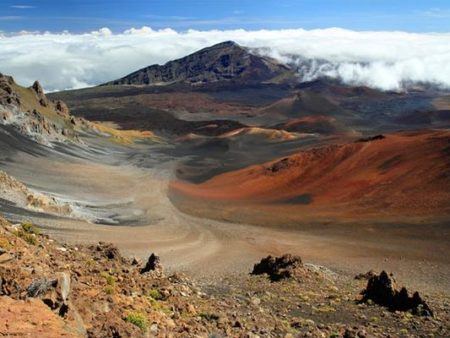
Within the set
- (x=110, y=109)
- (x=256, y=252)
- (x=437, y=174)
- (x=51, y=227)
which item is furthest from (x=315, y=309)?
(x=110, y=109)

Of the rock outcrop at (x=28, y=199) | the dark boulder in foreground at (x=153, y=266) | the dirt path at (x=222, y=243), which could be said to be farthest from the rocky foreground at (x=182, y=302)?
the rock outcrop at (x=28, y=199)

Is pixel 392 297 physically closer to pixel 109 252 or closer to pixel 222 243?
pixel 109 252

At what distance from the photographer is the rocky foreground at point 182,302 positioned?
11680 mm

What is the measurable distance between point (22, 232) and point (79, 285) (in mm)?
5568

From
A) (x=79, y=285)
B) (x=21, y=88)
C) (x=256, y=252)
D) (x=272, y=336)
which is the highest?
(x=21, y=88)

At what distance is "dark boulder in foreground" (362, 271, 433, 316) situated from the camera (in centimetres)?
2075

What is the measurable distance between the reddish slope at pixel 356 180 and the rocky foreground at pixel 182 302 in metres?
23.4

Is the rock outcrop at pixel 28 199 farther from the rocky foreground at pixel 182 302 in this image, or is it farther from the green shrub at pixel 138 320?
the green shrub at pixel 138 320

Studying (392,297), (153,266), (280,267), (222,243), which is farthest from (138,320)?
(222,243)

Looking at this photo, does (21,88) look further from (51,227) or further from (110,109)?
(110,109)

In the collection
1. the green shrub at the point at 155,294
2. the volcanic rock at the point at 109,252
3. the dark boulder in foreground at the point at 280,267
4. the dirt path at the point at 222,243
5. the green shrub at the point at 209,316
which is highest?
the green shrub at the point at 155,294

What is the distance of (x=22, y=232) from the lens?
736 inches

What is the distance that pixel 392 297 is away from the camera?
2167 cm

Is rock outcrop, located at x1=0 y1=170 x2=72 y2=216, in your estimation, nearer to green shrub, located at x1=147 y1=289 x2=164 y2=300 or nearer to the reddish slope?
the reddish slope
